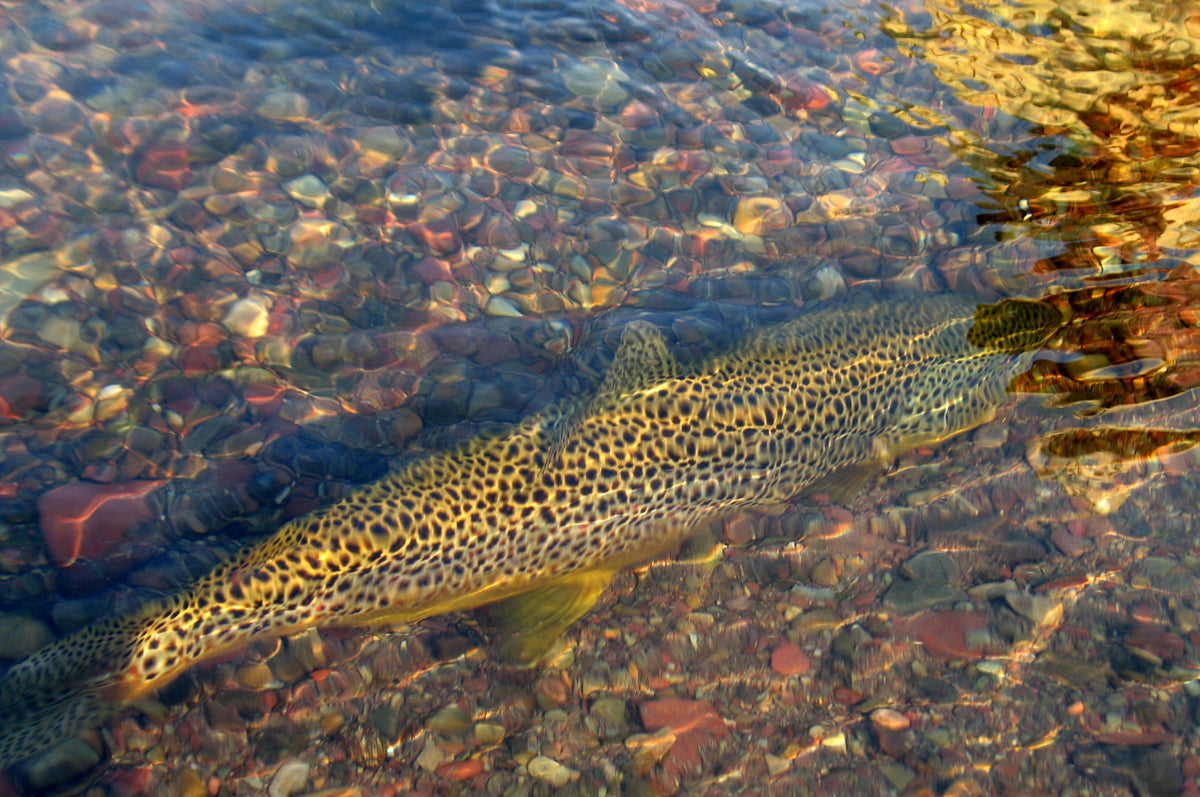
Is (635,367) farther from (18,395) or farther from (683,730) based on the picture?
(18,395)

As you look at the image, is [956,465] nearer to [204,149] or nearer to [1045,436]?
[1045,436]

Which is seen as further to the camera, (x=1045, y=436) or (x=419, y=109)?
(x=419, y=109)

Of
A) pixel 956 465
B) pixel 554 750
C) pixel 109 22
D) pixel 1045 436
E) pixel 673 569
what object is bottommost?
pixel 554 750

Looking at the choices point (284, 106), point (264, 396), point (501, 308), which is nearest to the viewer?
point (264, 396)

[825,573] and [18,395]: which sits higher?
[825,573]

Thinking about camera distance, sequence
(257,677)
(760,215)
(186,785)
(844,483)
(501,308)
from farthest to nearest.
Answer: (760,215)
(501,308)
(844,483)
(257,677)
(186,785)

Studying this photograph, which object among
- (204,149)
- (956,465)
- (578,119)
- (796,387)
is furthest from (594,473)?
(204,149)

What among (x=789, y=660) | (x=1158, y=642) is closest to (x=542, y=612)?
(x=789, y=660)
